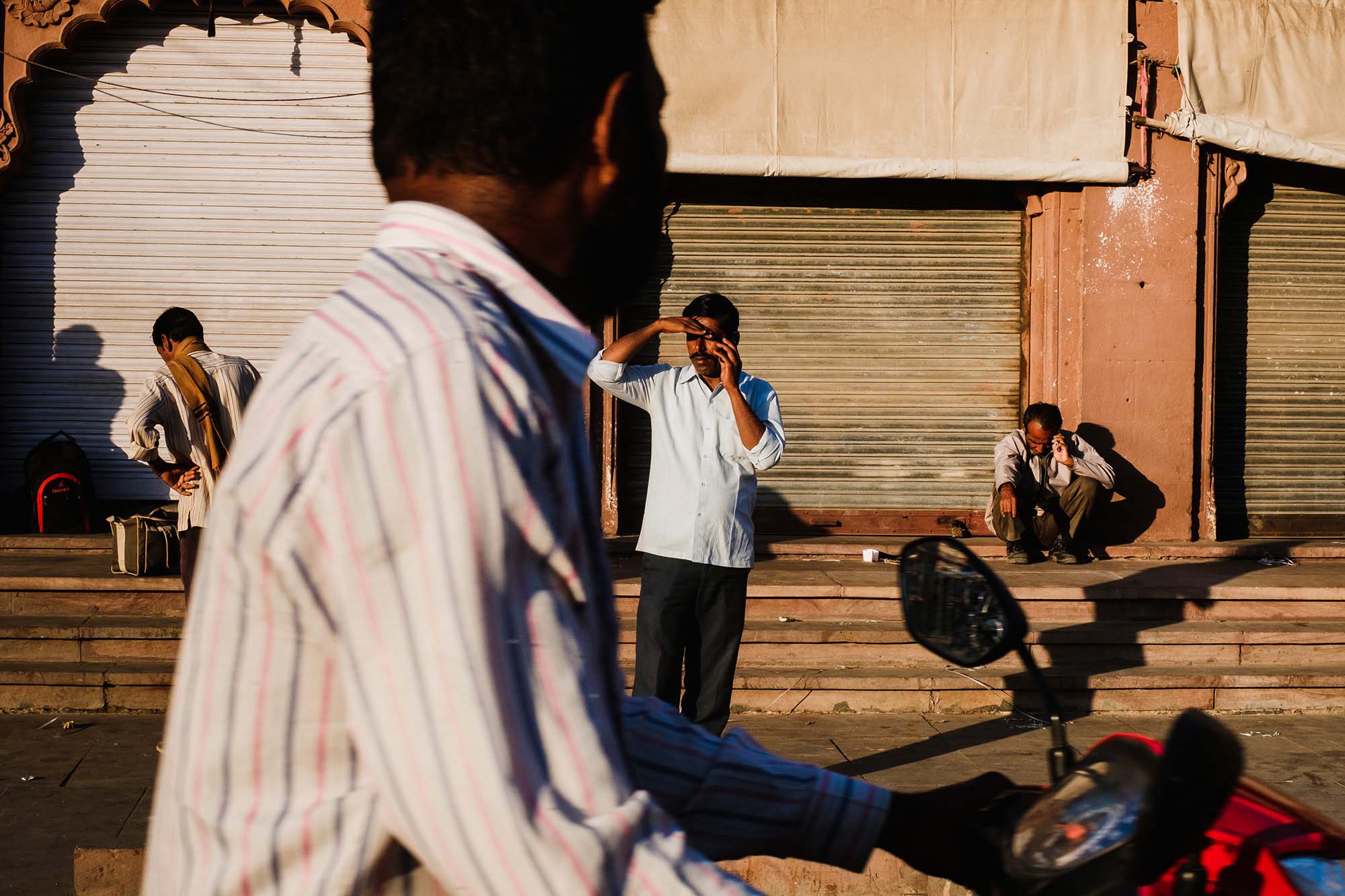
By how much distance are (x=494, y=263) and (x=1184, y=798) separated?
0.81 meters

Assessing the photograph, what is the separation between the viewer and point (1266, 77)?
33.0 feet

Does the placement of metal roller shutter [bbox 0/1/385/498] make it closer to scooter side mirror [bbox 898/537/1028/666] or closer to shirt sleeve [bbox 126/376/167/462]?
shirt sleeve [bbox 126/376/167/462]

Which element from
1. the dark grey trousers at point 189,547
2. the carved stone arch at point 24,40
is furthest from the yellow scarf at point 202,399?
the carved stone arch at point 24,40

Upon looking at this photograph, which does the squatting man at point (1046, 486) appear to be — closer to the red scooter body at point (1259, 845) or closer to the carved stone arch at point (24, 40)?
the carved stone arch at point (24, 40)

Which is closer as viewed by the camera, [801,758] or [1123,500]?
[801,758]

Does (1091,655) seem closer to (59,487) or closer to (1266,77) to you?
(1266,77)

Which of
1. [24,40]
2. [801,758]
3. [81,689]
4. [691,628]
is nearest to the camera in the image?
[691,628]

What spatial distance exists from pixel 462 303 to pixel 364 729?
33 centimetres

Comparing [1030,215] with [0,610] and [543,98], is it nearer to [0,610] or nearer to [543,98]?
[0,610]

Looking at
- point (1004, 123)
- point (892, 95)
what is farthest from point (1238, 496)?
point (892, 95)

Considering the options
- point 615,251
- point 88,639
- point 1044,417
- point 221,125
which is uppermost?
point 221,125

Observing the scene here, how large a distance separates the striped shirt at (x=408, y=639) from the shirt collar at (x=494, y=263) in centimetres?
1

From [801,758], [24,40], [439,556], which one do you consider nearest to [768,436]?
[801,758]

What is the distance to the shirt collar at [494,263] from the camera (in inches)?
42.1
